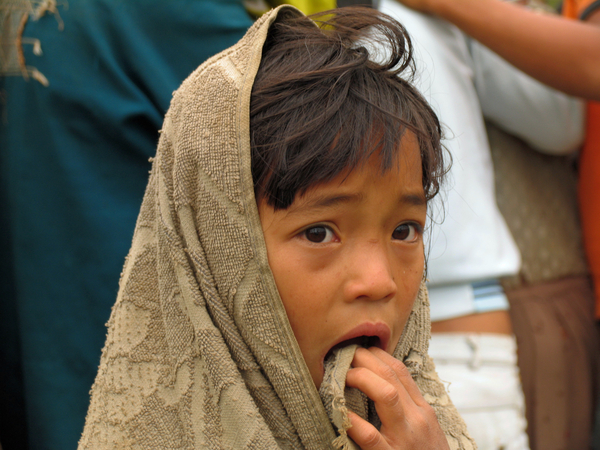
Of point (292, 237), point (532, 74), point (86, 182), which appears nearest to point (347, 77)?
point (292, 237)

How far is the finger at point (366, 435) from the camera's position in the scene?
0.96m

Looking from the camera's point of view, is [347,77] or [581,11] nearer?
[347,77]

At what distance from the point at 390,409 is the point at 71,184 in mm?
1141

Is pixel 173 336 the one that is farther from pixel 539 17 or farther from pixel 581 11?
pixel 581 11

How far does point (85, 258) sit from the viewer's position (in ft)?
5.21

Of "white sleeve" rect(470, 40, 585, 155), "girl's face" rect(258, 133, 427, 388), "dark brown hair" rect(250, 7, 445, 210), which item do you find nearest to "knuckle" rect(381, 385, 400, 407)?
"girl's face" rect(258, 133, 427, 388)

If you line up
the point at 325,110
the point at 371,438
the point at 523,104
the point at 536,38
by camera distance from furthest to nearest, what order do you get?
1. the point at 523,104
2. the point at 536,38
3. the point at 325,110
4. the point at 371,438

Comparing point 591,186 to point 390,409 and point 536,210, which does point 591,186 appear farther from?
point 390,409

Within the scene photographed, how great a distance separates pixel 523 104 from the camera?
206cm

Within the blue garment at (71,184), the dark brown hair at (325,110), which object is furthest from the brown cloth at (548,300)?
the blue garment at (71,184)

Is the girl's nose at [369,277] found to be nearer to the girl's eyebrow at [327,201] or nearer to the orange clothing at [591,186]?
the girl's eyebrow at [327,201]

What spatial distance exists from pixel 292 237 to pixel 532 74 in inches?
50.6

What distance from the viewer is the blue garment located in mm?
1556

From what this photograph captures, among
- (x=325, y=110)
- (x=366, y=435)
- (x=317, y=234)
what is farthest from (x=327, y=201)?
(x=366, y=435)
